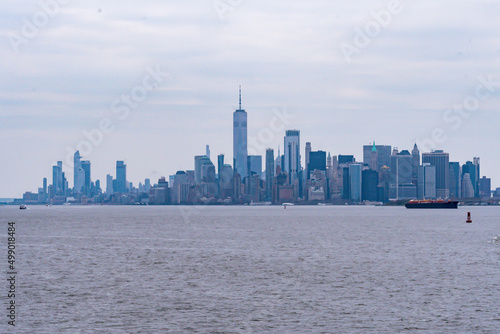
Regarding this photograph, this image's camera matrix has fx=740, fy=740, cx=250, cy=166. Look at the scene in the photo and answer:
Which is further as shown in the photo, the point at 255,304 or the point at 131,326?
the point at 255,304

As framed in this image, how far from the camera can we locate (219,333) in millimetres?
41500

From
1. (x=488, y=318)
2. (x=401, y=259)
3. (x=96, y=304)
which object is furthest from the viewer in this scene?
(x=401, y=259)

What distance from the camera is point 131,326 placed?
43.5m

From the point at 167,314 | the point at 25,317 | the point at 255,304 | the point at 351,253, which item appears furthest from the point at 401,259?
the point at 25,317

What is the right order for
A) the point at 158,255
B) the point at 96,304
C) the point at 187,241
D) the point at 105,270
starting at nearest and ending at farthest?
the point at 96,304 → the point at 105,270 → the point at 158,255 → the point at 187,241

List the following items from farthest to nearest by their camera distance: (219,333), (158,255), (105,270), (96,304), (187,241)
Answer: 1. (187,241)
2. (158,255)
3. (105,270)
4. (96,304)
5. (219,333)

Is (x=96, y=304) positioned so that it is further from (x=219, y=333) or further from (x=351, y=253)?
(x=351, y=253)

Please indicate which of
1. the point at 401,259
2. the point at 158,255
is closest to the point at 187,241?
the point at 158,255

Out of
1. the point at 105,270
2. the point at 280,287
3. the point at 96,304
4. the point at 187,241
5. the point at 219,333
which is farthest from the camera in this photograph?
the point at 187,241

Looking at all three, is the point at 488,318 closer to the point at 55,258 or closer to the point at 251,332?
the point at 251,332

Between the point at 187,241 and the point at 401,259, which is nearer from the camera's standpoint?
the point at 401,259

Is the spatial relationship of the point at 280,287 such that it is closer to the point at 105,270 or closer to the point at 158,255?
the point at 105,270

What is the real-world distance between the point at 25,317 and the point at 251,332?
1468 cm

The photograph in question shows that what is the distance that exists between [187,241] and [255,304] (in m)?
70.2
